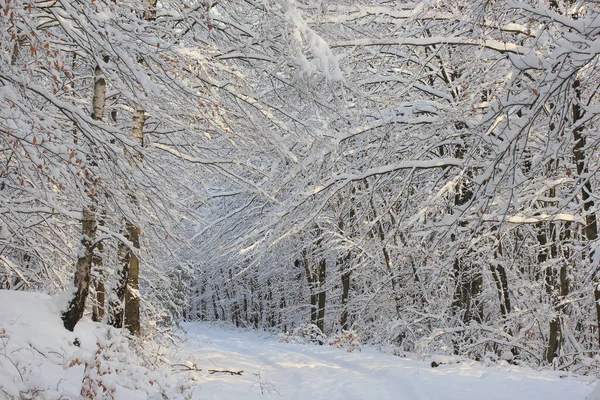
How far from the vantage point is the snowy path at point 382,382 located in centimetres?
586

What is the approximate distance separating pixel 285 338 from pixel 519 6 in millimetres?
14289

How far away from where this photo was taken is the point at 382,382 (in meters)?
7.35

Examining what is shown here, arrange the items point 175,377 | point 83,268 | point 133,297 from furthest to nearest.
→ point 133,297 → point 175,377 → point 83,268

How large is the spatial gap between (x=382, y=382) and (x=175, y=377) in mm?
2948

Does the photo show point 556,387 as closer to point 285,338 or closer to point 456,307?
point 456,307

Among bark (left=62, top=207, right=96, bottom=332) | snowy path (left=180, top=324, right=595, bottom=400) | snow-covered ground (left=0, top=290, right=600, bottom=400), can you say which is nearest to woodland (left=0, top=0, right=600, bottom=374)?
bark (left=62, top=207, right=96, bottom=332)

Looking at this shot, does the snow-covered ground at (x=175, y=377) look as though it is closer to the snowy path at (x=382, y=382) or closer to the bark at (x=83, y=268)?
the snowy path at (x=382, y=382)

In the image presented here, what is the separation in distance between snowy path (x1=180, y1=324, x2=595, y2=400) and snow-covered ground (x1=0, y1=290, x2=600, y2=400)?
0.01 meters

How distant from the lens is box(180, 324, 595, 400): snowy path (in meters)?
5.86

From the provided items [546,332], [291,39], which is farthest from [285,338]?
[291,39]

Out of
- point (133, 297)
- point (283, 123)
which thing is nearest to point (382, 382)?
point (283, 123)

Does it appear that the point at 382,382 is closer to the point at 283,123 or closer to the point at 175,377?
the point at 175,377

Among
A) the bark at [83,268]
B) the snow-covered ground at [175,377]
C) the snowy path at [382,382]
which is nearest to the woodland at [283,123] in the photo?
the bark at [83,268]

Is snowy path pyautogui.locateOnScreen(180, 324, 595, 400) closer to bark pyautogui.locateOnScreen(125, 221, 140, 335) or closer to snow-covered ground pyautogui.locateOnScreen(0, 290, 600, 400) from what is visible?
snow-covered ground pyautogui.locateOnScreen(0, 290, 600, 400)
